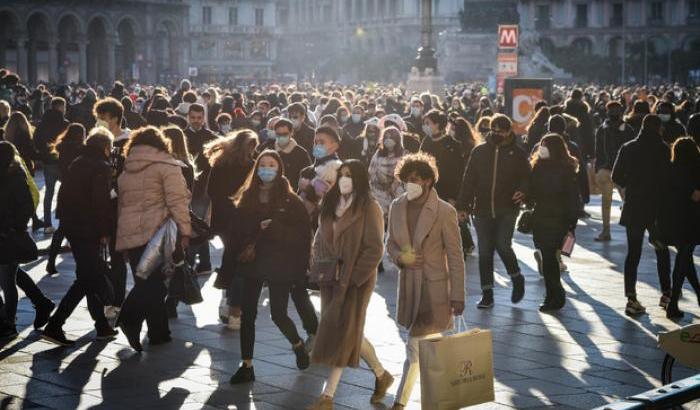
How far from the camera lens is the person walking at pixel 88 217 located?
1040 centimetres

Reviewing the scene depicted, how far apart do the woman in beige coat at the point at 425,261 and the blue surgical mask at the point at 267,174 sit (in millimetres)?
1156

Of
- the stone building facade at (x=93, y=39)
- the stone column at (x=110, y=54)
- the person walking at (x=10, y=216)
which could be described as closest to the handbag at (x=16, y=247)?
the person walking at (x=10, y=216)

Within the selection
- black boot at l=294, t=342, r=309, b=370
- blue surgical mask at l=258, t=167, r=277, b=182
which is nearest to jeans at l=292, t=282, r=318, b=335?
black boot at l=294, t=342, r=309, b=370

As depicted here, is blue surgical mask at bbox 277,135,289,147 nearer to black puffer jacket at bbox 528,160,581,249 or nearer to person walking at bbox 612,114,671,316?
black puffer jacket at bbox 528,160,581,249

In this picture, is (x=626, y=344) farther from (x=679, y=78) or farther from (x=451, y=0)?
(x=451, y=0)

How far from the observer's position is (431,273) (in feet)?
27.5

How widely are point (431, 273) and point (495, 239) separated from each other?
13.4 ft

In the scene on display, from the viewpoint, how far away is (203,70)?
10700 cm

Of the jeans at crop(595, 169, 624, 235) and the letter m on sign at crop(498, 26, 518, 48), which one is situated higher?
the letter m on sign at crop(498, 26, 518, 48)

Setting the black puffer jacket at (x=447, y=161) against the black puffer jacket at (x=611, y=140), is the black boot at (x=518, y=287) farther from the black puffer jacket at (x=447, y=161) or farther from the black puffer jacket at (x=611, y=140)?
the black puffer jacket at (x=611, y=140)

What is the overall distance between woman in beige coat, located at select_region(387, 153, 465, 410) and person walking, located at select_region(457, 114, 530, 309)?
378 cm

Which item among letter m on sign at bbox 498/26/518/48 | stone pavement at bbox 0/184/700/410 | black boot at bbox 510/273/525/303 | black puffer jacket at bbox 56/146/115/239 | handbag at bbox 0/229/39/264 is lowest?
stone pavement at bbox 0/184/700/410

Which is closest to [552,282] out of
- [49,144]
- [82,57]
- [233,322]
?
[233,322]

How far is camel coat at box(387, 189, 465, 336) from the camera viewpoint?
8.34 meters
